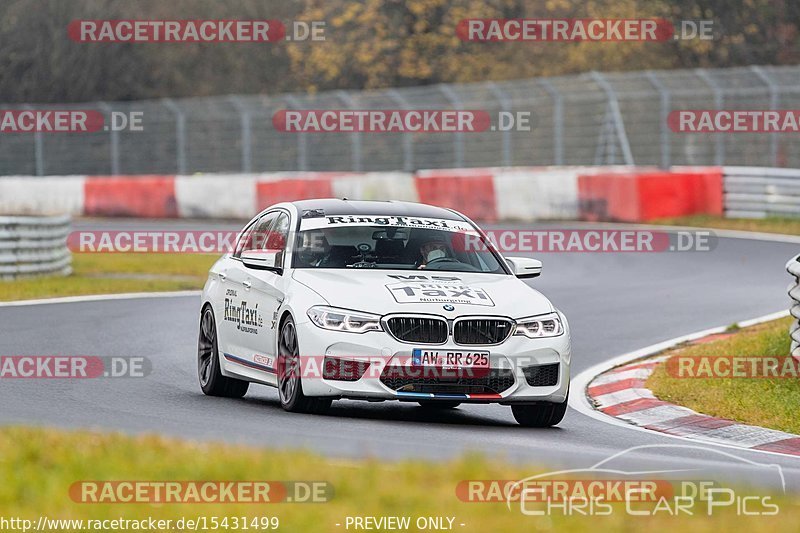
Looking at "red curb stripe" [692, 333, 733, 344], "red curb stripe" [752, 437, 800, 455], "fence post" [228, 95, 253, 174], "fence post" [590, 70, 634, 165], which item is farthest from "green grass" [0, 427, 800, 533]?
"fence post" [228, 95, 253, 174]

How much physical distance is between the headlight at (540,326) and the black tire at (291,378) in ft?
4.35

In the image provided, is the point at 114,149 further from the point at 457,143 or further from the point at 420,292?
the point at 420,292

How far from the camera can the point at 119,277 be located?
23062 mm

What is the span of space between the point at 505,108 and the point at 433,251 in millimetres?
23274

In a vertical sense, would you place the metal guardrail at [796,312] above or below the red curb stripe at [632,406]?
above

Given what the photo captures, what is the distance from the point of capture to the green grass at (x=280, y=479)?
6254mm

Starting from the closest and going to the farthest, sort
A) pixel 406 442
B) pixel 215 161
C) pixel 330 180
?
pixel 406 442, pixel 330 180, pixel 215 161

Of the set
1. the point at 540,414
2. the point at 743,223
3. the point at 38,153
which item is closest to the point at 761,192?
the point at 743,223

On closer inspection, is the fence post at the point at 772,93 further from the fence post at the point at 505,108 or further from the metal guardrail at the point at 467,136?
the fence post at the point at 505,108

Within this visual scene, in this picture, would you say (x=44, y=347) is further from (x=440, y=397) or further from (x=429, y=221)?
(x=440, y=397)

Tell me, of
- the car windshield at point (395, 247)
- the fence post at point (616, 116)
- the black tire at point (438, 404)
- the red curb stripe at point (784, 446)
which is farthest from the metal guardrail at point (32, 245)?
the fence post at point (616, 116)

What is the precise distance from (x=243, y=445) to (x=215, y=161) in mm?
32655

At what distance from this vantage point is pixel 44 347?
14570 millimetres

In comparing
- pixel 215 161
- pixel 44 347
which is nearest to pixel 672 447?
pixel 44 347
